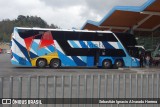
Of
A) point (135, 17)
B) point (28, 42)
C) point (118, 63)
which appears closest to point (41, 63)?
point (28, 42)

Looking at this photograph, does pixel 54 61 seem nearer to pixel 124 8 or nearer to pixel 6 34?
pixel 124 8

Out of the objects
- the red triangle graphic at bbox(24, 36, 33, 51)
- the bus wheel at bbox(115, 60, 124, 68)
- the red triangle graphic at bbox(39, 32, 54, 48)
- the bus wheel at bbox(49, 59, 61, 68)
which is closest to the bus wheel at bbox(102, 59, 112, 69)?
the bus wheel at bbox(115, 60, 124, 68)

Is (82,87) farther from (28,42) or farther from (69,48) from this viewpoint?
(69,48)

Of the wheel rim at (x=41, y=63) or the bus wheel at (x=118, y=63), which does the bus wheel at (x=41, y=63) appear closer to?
the wheel rim at (x=41, y=63)

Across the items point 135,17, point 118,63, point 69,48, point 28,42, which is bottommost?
point 118,63

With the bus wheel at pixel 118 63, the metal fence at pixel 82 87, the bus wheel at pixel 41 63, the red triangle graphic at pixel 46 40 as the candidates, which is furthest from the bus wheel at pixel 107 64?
the metal fence at pixel 82 87

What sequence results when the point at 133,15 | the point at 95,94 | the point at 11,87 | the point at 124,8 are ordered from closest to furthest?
the point at 11,87, the point at 95,94, the point at 124,8, the point at 133,15

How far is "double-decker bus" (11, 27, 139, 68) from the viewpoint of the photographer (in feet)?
89.9

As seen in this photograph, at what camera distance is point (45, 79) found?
634 centimetres

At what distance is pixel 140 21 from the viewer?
35.3 metres

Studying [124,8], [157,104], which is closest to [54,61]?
[124,8]

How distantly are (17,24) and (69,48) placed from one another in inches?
4328

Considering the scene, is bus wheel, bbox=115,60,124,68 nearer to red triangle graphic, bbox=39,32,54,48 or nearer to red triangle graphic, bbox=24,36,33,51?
red triangle graphic, bbox=39,32,54,48

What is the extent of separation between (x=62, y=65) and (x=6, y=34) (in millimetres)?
110260
